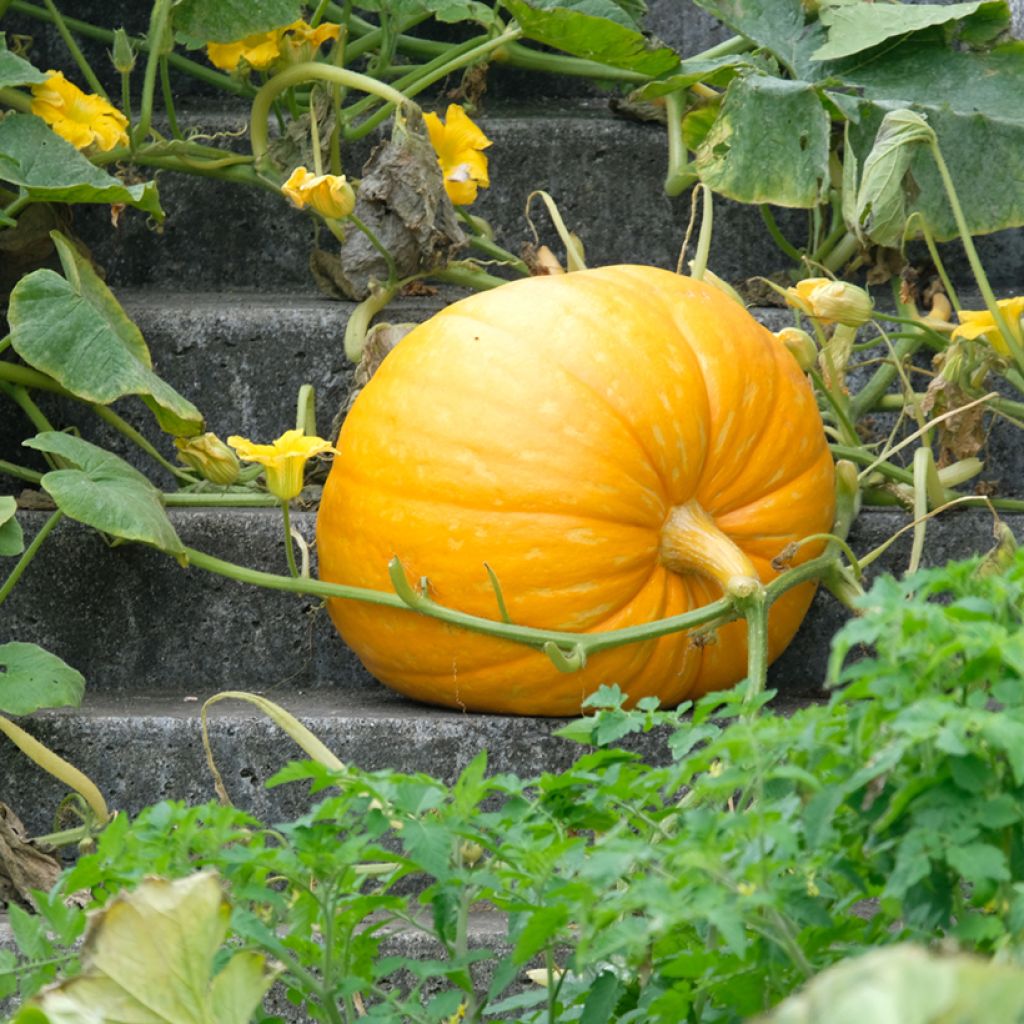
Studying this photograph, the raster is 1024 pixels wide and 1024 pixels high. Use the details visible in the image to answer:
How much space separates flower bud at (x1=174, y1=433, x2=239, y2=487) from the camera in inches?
72.2

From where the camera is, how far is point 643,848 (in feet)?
2.22

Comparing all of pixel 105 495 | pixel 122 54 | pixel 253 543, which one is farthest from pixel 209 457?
pixel 122 54

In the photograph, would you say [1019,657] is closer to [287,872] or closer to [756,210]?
[287,872]

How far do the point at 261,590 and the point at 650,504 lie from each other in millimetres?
533

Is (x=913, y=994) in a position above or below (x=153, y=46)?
below

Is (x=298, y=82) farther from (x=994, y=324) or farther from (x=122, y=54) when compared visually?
(x=994, y=324)

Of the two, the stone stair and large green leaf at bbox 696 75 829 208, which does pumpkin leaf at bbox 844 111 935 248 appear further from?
the stone stair

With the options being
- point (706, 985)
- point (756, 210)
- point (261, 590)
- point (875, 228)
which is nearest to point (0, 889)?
point (261, 590)

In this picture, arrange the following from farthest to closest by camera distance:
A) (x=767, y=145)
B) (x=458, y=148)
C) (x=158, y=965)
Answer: (x=458, y=148), (x=767, y=145), (x=158, y=965)

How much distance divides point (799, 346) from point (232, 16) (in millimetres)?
841

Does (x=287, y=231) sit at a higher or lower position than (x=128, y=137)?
lower

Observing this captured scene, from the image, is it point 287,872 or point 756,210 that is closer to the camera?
point 287,872

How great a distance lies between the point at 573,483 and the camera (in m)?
1.56

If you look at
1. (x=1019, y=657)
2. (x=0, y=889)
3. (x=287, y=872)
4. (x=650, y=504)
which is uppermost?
(x=1019, y=657)
